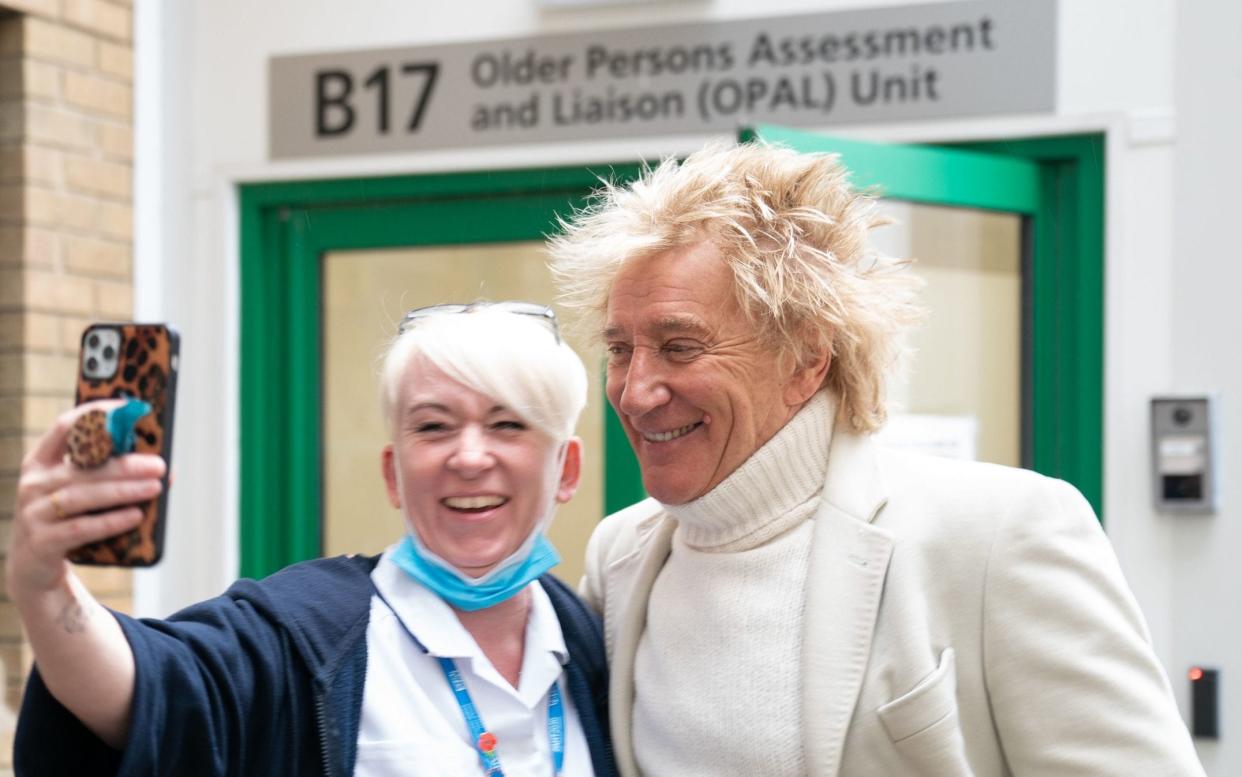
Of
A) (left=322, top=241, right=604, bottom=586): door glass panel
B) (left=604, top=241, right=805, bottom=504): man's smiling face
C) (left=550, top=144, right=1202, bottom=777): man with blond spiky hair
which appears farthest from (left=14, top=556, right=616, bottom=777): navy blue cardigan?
(left=322, top=241, right=604, bottom=586): door glass panel

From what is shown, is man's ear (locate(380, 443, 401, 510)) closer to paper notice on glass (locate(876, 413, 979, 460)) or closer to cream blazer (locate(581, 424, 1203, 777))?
cream blazer (locate(581, 424, 1203, 777))

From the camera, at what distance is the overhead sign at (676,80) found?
4238mm

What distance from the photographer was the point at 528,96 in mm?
4633

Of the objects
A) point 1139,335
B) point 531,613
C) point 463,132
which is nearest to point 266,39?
point 463,132

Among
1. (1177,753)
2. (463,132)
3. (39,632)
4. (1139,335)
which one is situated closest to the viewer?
(39,632)

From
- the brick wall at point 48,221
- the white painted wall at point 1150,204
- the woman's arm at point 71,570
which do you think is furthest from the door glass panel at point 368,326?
the woman's arm at point 71,570

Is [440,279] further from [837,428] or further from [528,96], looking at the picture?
[837,428]

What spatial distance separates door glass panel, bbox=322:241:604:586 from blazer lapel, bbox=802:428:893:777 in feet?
9.34

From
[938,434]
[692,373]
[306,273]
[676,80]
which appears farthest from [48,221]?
[692,373]

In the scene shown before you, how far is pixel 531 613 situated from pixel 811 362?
53 cm

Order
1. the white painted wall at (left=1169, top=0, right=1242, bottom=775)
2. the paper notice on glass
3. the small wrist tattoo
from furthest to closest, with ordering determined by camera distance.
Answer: the paper notice on glass → the white painted wall at (left=1169, top=0, right=1242, bottom=775) → the small wrist tattoo

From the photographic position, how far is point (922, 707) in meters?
1.88

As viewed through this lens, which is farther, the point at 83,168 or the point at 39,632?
the point at 83,168

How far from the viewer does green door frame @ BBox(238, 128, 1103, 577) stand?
15.5 feet
